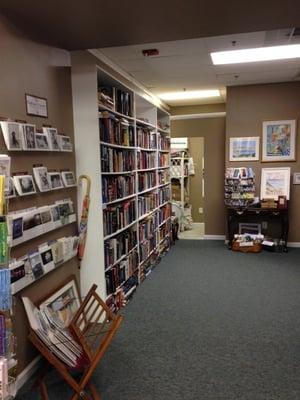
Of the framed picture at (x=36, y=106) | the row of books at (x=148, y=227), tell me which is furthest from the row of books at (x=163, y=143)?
the framed picture at (x=36, y=106)

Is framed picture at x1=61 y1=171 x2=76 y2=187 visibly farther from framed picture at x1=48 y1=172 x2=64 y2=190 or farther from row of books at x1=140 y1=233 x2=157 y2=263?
row of books at x1=140 y1=233 x2=157 y2=263

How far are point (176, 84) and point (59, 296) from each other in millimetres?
3583

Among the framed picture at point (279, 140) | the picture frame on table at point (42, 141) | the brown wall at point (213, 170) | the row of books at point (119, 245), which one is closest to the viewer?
the picture frame on table at point (42, 141)

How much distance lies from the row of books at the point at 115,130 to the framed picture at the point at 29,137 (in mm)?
935

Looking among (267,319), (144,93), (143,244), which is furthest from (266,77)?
(267,319)

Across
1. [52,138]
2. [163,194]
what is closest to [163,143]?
[163,194]

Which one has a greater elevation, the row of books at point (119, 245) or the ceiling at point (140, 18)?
the ceiling at point (140, 18)

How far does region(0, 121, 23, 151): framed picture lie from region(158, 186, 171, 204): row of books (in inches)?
135

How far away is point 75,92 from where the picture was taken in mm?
2889

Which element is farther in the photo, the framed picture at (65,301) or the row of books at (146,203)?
the row of books at (146,203)

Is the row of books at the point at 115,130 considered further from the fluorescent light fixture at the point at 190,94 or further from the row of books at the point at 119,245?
the fluorescent light fixture at the point at 190,94

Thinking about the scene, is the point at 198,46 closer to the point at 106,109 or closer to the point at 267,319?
the point at 106,109

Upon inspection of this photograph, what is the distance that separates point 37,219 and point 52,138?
0.62 meters

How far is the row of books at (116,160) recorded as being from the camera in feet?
10.4
